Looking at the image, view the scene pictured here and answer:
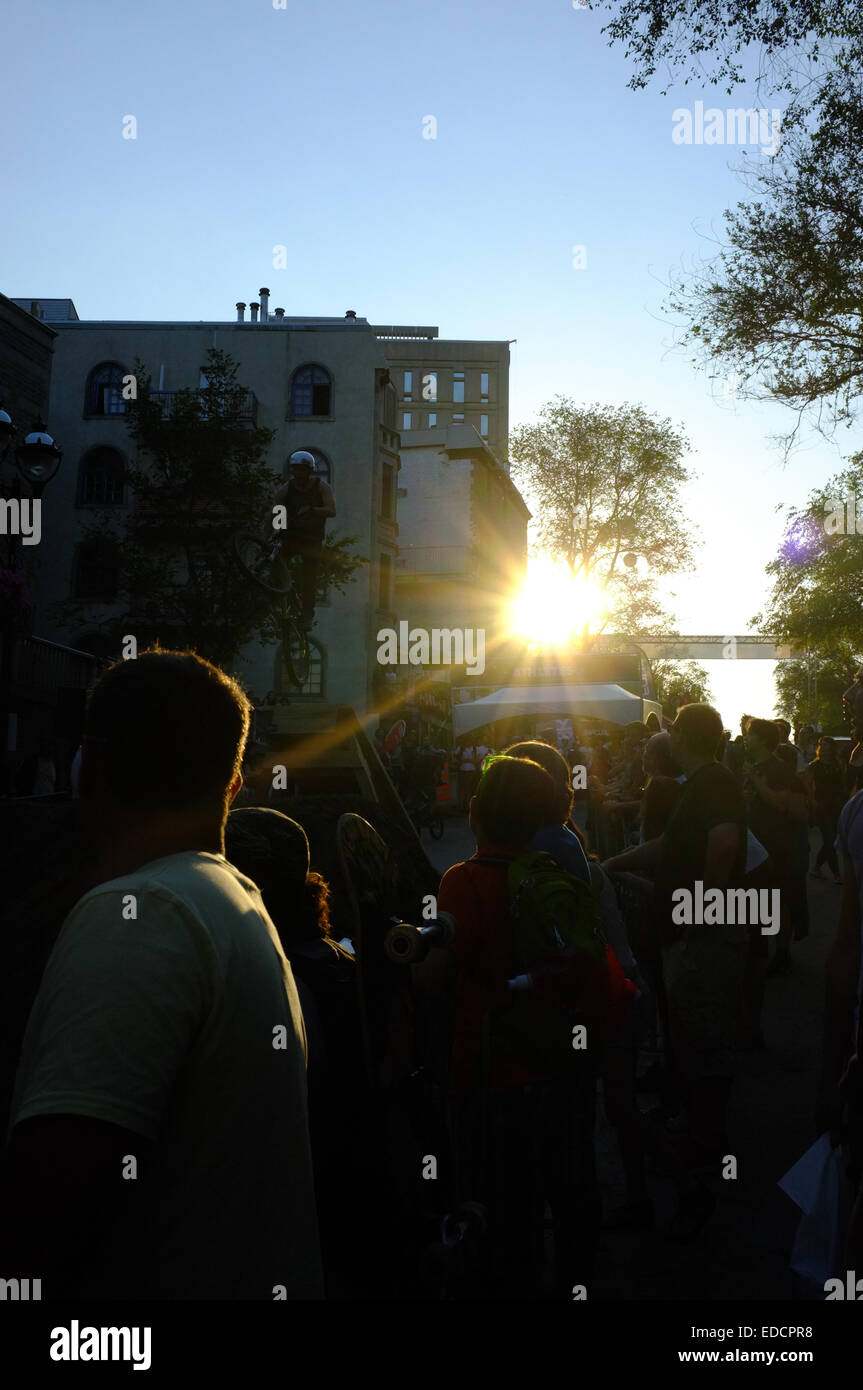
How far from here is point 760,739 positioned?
8.33 metres

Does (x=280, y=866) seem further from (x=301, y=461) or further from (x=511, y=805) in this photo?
(x=301, y=461)

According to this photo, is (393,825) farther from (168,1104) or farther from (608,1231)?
(168,1104)

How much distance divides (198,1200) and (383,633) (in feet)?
141

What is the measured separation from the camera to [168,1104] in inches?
57.7

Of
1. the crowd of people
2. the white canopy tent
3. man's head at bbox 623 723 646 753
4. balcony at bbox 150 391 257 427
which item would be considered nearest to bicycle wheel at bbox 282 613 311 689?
man's head at bbox 623 723 646 753

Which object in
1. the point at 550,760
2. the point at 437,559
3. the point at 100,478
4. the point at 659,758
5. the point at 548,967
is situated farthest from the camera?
the point at 437,559

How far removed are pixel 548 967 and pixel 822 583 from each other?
152 feet

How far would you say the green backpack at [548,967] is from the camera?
10.9 feet

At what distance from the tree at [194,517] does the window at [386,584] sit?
26.4 ft

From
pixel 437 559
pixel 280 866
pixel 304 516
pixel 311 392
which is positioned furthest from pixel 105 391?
pixel 280 866

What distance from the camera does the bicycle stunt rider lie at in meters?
8.61

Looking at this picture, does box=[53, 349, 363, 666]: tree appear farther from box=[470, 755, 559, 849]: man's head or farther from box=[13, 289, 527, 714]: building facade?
box=[470, 755, 559, 849]: man's head

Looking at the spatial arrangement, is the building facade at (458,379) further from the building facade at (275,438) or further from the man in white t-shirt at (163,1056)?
the man in white t-shirt at (163,1056)

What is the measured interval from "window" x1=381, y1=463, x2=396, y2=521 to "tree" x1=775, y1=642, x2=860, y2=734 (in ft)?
62.0
